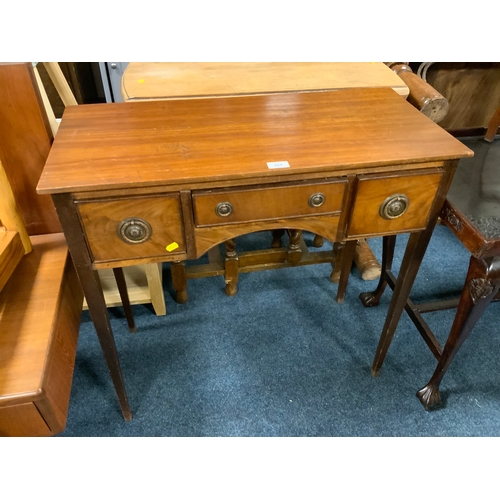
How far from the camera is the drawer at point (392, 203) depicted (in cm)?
88

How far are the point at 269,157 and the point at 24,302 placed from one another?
2.17 feet

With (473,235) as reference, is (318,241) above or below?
below

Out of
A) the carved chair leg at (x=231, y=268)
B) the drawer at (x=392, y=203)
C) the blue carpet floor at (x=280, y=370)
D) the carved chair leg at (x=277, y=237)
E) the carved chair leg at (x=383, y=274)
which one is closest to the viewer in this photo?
the drawer at (x=392, y=203)

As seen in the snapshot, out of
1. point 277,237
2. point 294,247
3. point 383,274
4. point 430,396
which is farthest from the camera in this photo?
point 277,237

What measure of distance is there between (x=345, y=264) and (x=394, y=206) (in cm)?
64

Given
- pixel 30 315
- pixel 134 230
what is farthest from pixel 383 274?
pixel 30 315

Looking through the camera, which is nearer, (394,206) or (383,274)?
(394,206)

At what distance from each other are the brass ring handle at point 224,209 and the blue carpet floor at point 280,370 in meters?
0.71

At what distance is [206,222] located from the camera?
0.85 m

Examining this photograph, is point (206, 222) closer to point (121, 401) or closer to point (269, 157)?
point (269, 157)

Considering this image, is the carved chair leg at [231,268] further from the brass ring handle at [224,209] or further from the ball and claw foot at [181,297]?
the brass ring handle at [224,209]

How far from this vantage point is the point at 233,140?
89 centimetres

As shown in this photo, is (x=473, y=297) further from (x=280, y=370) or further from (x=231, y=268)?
(x=231, y=268)

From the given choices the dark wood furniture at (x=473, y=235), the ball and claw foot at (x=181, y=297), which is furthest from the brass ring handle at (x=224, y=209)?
the ball and claw foot at (x=181, y=297)
